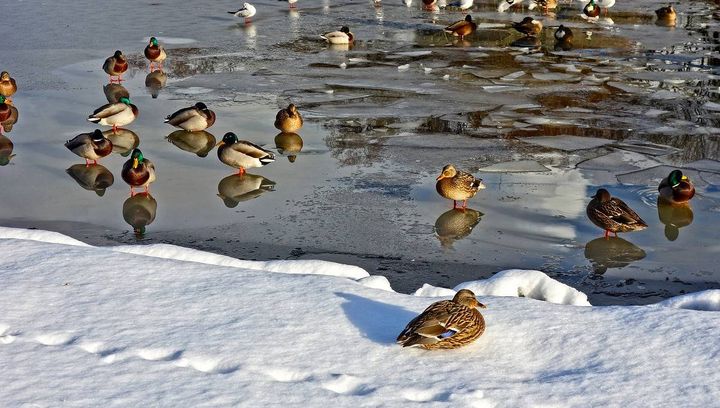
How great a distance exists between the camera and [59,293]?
630cm

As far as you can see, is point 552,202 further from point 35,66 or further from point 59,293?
point 35,66

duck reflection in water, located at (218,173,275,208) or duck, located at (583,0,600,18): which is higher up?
duck, located at (583,0,600,18)

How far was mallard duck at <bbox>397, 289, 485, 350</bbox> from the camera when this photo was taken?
17.9 feet

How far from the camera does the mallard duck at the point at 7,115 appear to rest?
1223cm

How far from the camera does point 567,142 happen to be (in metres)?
11.4

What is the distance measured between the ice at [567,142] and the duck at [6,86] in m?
7.15

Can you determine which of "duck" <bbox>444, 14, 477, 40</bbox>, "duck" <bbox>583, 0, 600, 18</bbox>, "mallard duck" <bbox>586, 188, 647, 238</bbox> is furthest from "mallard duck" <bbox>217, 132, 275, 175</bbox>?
"duck" <bbox>583, 0, 600, 18</bbox>

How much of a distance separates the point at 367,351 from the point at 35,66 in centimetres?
1243

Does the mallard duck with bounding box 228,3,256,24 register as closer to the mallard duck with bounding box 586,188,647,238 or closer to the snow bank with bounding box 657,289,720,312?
the mallard duck with bounding box 586,188,647,238

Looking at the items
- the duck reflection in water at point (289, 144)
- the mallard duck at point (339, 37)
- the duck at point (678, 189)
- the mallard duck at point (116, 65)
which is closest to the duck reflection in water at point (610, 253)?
the duck at point (678, 189)

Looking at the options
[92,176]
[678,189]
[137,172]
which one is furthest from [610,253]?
[92,176]

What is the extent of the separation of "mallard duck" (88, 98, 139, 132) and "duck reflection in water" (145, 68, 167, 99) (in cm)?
214

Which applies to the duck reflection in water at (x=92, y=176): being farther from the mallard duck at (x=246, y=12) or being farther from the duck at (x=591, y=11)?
the duck at (x=591, y=11)

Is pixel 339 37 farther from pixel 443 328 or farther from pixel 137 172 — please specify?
pixel 443 328
